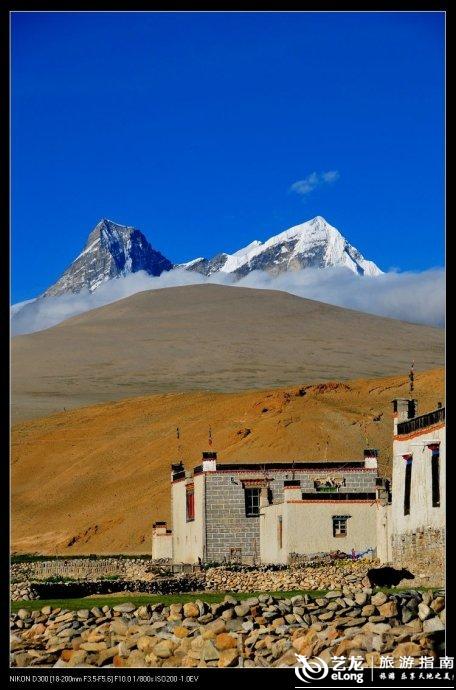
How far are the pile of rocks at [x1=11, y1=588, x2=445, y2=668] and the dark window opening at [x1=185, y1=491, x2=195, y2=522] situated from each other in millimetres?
19520

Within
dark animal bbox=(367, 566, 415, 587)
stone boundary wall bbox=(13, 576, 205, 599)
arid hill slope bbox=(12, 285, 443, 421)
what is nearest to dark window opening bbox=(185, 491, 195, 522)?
stone boundary wall bbox=(13, 576, 205, 599)

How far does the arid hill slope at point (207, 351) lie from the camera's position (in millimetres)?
131375

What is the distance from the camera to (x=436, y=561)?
2733 cm

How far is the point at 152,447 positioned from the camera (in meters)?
81.1

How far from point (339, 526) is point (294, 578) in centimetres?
454

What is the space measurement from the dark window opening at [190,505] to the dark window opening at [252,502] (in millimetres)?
2771

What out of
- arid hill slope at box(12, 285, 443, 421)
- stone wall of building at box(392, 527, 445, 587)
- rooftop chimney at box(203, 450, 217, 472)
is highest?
arid hill slope at box(12, 285, 443, 421)

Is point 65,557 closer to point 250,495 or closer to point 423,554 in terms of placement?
point 250,495

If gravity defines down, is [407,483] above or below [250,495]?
above

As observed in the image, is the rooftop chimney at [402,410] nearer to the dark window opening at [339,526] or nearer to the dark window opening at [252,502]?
the dark window opening at [339,526]

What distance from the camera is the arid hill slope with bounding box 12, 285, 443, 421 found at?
131375 mm
